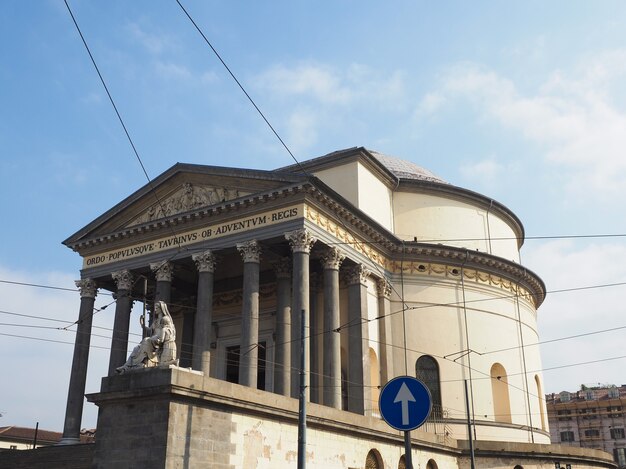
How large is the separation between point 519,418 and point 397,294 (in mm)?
8030

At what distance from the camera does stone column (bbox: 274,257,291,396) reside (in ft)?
77.4

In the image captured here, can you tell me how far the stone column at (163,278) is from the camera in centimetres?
2658

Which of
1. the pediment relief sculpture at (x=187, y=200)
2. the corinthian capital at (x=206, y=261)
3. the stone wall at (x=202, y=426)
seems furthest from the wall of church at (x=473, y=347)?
the stone wall at (x=202, y=426)

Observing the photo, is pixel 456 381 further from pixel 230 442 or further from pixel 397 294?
pixel 230 442

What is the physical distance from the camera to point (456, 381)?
29328 mm

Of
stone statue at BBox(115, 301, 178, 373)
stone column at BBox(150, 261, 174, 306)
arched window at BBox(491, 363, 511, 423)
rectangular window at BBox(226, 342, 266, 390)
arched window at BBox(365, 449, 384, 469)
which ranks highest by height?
stone column at BBox(150, 261, 174, 306)

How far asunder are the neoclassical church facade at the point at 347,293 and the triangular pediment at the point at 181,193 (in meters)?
0.06

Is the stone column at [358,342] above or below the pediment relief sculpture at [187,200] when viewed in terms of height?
below

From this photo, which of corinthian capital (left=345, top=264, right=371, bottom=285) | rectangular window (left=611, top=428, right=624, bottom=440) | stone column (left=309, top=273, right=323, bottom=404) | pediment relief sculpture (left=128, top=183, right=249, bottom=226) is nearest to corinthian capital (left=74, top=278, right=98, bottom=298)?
pediment relief sculpture (left=128, top=183, right=249, bottom=226)

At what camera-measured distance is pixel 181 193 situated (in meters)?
27.5

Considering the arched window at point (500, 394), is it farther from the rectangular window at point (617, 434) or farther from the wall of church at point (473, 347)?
the rectangular window at point (617, 434)

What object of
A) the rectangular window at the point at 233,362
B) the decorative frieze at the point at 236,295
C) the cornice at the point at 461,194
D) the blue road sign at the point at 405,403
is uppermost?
the cornice at the point at 461,194

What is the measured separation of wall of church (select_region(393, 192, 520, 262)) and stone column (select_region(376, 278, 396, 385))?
A: 11.8 feet

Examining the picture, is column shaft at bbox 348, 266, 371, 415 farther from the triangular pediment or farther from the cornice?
the cornice
